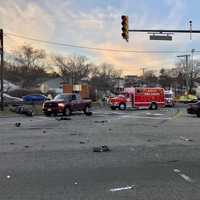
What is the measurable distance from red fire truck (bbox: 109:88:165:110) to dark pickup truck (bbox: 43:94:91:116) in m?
13.7

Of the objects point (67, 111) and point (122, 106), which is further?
point (122, 106)

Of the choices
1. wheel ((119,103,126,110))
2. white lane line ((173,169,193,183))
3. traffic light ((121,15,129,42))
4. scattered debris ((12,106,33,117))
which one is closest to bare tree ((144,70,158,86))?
wheel ((119,103,126,110))

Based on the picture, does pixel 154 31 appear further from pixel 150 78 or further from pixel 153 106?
pixel 150 78

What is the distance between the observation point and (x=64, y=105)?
4441 cm

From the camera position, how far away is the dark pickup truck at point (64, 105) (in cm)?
4422

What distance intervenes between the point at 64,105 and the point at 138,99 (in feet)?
58.8

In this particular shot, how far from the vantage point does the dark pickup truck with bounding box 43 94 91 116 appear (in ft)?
145

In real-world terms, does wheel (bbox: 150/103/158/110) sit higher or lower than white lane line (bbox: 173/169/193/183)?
lower

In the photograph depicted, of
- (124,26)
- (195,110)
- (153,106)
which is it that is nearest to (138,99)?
(153,106)

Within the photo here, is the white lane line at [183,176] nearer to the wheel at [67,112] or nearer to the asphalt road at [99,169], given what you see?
the asphalt road at [99,169]

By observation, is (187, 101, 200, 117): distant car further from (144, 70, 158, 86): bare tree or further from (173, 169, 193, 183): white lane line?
(144, 70, 158, 86): bare tree

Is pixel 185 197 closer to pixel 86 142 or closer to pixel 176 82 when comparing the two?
pixel 86 142

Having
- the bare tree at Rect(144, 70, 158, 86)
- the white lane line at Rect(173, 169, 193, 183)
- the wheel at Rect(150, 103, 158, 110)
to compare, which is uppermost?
the bare tree at Rect(144, 70, 158, 86)

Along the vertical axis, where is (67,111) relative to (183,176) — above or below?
below
